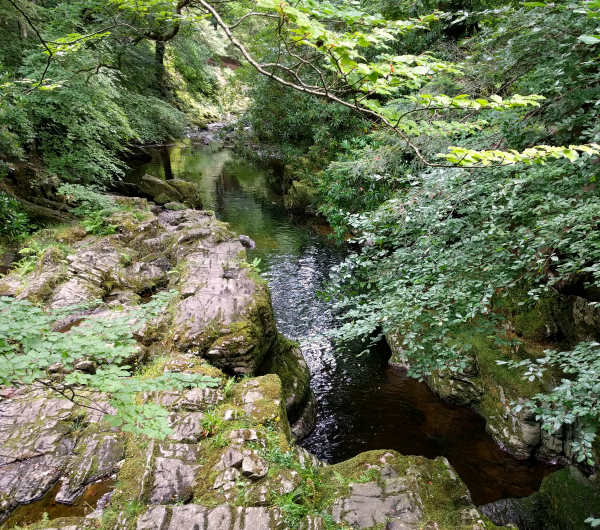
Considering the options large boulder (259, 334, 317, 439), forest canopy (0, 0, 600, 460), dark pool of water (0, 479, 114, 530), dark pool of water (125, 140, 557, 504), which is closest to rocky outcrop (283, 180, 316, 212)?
dark pool of water (125, 140, 557, 504)

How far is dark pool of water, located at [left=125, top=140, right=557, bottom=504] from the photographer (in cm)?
587

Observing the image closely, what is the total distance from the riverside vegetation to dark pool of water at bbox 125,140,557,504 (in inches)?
14.8

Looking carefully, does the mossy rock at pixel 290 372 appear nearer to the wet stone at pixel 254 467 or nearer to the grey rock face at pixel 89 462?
the wet stone at pixel 254 467

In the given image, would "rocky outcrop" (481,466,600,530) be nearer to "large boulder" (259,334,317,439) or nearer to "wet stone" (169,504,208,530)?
"large boulder" (259,334,317,439)

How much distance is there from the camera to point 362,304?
16.6ft

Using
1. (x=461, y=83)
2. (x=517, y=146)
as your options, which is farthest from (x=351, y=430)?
(x=461, y=83)

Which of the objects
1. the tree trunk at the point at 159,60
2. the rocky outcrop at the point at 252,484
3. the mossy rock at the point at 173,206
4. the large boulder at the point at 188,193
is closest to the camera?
the rocky outcrop at the point at 252,484

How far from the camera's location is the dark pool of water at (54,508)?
360cm

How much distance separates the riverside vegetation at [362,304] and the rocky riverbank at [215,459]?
0.02m

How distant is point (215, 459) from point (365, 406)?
4103 millimetres

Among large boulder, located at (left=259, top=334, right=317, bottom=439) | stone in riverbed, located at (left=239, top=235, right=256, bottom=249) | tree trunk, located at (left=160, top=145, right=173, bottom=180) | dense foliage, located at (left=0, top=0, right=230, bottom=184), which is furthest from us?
tree trunk, located at (left=160, top=145, right=173, bottom=180)

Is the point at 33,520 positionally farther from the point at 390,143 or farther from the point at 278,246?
the point at 278,246

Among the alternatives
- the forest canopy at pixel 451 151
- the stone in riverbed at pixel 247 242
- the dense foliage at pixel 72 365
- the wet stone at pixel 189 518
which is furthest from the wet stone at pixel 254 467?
the stone in riverbed at pixel 247 242

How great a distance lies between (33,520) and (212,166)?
24295 mm
